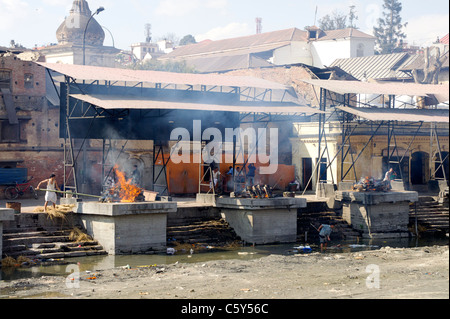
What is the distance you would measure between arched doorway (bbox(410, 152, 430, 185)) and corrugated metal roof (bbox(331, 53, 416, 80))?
58.8 feet

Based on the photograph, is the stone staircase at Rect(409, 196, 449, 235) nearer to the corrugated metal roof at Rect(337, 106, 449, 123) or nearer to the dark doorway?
the corrugated metal roof at Rect(337, 106, 449, 123)

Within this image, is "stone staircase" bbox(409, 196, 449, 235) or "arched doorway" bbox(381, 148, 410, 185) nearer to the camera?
"stone staircase" bbox(409, 196, 449, 235)

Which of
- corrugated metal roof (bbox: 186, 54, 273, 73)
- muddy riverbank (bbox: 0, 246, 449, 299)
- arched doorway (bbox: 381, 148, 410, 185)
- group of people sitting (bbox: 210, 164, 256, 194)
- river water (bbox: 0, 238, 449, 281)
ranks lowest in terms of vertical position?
river water (bbox: 0, 238, 449, 281)

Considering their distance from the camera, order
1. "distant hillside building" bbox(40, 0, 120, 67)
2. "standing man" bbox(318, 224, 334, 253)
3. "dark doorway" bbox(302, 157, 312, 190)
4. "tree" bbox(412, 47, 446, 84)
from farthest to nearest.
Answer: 1. "distant hillside building" bbox(40, 0, 120, 67)
2. "tree" bbox(412, 47, 446, 84)
3. "dark doorway" bbox(302, 157, 312, 190)
4. "standing man" bbox(318, 224, 334, 253)

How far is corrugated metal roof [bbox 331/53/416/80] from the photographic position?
187 ft

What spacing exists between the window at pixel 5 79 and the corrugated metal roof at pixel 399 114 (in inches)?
639

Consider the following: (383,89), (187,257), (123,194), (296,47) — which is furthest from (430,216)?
(296,47)

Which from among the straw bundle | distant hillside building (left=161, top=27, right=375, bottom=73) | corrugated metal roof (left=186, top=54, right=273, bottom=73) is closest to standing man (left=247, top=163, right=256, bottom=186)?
the straw bundle

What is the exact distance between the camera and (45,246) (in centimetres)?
2112

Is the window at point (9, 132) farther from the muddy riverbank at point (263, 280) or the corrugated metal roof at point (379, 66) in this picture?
the corrugated metal roof at point (379, 66)

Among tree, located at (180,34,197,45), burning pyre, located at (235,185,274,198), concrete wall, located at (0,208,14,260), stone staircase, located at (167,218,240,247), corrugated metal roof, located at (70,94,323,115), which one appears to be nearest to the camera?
concrete wall, located at (0,208,14,260)

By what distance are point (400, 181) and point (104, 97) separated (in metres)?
15.0

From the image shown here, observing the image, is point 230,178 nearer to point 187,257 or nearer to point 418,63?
point 187,257

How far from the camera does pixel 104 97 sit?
2483cm
